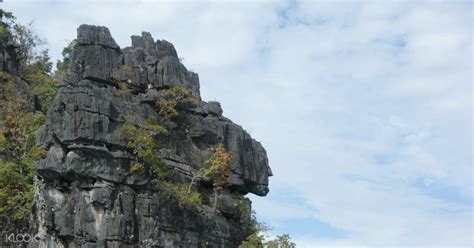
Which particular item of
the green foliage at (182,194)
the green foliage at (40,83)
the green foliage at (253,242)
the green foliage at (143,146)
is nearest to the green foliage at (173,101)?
the green foliage at (143,146)

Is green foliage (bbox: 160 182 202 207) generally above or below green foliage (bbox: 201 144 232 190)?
below

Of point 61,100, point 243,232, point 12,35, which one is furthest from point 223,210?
point 12,35

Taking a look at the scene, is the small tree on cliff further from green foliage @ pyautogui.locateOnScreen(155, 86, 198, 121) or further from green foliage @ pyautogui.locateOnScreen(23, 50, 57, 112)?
green foliage @ pyautogui.locateOnScreen(23, 50, 57, 112)

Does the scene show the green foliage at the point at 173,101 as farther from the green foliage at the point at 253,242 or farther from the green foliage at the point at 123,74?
→ the green foliage at the point at 253,242

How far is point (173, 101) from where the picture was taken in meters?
28.8

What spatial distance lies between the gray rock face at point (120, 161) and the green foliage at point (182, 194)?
20 centimetres

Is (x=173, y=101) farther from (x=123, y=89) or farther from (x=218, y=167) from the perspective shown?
(x=218, y=167)

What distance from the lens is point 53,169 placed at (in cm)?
2547

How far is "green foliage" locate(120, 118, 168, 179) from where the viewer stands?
26.2 meters

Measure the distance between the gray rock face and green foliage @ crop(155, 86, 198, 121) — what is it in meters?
0.33

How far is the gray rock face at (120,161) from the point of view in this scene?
25125mm

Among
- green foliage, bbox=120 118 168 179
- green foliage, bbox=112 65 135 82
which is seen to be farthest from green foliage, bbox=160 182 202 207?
green foliage, bbox=112 65 135 82

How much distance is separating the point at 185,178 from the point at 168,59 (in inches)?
207

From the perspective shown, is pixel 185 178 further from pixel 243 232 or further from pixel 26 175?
pixel 26 175
